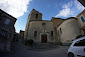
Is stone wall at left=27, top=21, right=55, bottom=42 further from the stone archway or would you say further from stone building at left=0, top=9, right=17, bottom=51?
stone building at left=0, top=9, right=17, bottom=51

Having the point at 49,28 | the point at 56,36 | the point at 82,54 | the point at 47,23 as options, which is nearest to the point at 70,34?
the point at 56,36

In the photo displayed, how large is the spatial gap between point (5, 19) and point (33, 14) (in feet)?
41.4

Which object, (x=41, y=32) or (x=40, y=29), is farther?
(x=40, y=29)

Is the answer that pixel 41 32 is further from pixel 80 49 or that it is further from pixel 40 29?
pixel 80 49

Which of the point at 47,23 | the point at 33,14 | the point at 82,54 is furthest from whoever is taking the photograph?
the point at 33,14

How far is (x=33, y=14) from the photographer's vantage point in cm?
2083

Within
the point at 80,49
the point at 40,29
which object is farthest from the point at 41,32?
the point at 80,49

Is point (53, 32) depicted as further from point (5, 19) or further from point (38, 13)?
point (5, 19)

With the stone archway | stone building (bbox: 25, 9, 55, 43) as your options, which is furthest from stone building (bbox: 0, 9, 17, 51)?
the stone archway

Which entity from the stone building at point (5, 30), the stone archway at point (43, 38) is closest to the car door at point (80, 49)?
the stone building at point (5, 30)

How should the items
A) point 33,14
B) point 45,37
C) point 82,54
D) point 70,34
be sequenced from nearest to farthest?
point 82,54 → point 70,34 → point 45,37 → point 33,14

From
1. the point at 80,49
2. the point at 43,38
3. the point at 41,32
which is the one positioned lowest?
the point at 43,38

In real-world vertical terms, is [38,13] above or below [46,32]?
above

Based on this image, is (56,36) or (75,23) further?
(56,36)
